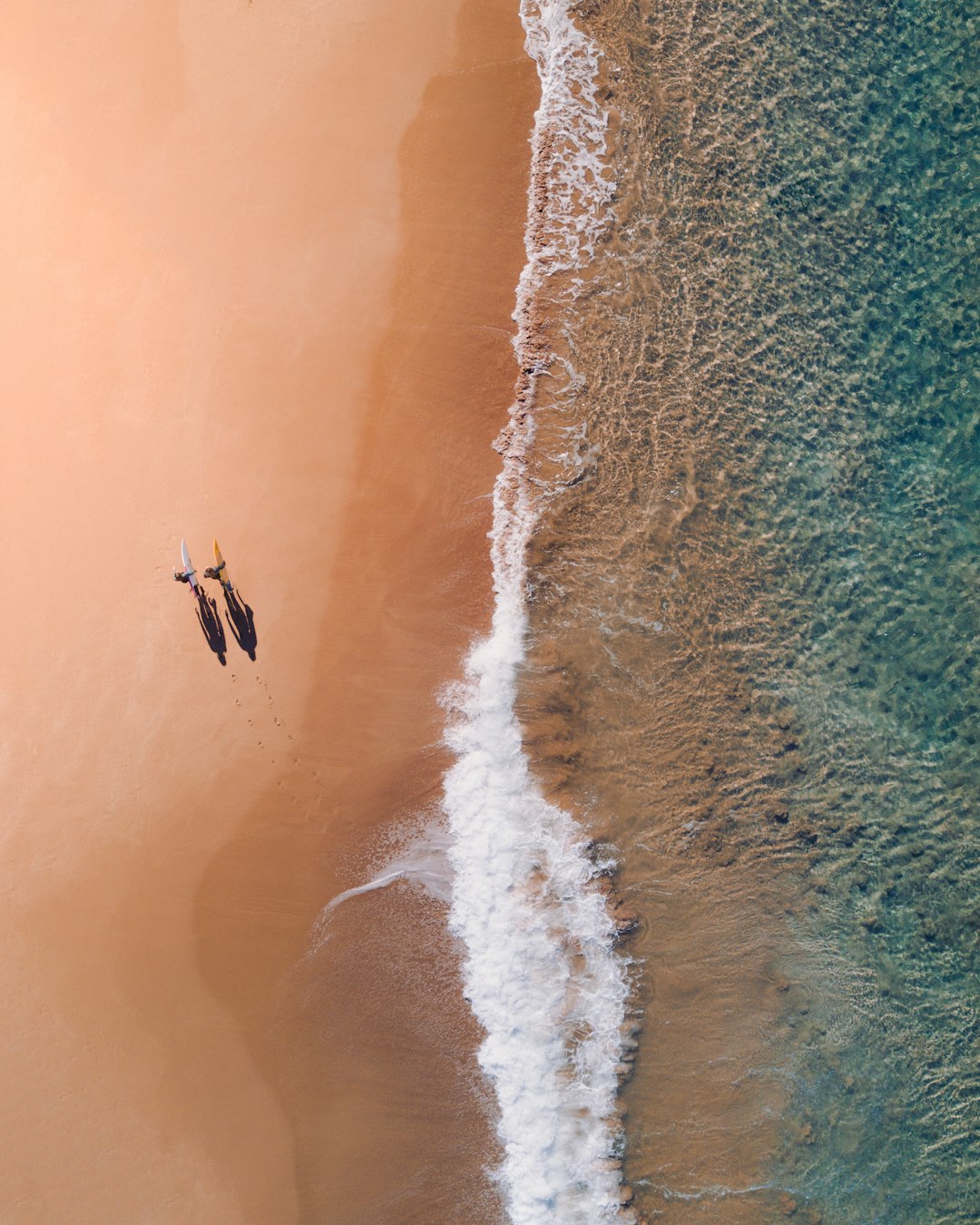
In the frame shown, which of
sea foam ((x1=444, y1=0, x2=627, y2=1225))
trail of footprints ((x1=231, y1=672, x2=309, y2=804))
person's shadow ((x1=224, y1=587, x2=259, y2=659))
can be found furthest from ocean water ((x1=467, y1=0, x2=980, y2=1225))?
person's shadow ((x1=224, y1=587, x2=259, y2=659))

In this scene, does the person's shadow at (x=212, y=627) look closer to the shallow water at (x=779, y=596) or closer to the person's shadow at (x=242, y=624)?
the person's shadow at (x=242, y=624)

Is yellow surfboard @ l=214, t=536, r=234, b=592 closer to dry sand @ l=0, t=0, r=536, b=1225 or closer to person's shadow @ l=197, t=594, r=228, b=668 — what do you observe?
dry sand @ l=0, t=0, r=536, b=1225

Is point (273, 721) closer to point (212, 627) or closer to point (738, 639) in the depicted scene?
point (212, 627)

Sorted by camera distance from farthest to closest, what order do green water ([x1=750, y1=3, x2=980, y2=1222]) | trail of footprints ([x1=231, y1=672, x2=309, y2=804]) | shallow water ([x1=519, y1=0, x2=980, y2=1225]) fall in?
green water ([x1=750, y1=3, x2=980, y2=1222]) → shallow water ([x1=519, y1=0, x2=980, y2=1225]) → trail of footprints ([x1=231, y1=672, x2=309, y2=804])

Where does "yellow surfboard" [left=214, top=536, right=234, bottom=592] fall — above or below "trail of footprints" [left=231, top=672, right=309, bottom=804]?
above

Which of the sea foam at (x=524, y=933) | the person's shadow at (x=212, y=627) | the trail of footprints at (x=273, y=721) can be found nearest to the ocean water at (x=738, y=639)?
the sea foam at (x=524, y=933)

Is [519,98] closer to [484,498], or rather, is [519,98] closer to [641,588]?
[484,498]

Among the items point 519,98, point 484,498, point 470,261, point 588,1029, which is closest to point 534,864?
point 588,1029
